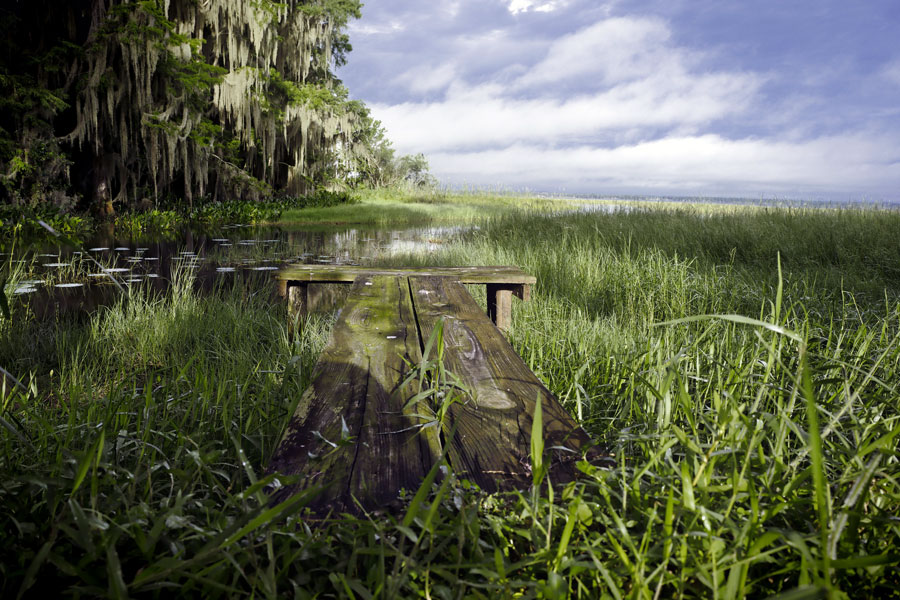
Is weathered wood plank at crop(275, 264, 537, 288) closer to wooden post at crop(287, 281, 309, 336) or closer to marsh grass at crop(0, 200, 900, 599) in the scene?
wooden post at crop(287, 281, 309, 336)

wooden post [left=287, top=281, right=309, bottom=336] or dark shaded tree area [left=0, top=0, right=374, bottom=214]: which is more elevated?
dark shaded tree area [left=0, top=0, right=374, bottom=214]

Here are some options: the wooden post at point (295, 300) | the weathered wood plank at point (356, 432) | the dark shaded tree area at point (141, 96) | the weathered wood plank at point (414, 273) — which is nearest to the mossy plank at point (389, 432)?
the weathered wood plank at point (356, 432)

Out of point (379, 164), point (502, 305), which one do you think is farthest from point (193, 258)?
point (379, 164)

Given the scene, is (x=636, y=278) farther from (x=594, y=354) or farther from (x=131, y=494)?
(x=131, y=494)

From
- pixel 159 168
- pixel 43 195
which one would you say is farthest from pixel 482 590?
pixel 159 168

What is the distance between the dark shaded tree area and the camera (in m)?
10.3

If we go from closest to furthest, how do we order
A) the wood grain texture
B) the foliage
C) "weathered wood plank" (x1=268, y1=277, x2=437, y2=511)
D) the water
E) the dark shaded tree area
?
"weathered wood plank" (x1=268, y1=277, x2=437, y2=511)
the wood grain texture
the water
the dark shaded tree area
the foliage

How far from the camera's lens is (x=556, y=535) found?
0.86 meters

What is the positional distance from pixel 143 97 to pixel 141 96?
0.16 ft

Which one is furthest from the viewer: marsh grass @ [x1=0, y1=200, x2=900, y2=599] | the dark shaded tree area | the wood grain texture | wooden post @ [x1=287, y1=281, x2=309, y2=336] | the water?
the dark shaded tree area

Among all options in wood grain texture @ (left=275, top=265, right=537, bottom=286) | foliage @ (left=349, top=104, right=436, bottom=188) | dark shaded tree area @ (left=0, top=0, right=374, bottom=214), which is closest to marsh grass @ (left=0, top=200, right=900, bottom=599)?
wood grain texture @ (left=275, top=265, right=537, bottom=286)

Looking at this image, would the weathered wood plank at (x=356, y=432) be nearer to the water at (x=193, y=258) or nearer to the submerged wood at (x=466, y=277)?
the submerged wood at (x=466, y=277)

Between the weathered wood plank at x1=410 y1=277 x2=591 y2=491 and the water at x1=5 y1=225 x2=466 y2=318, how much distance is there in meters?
2.86

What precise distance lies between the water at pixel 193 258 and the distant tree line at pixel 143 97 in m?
2.16
